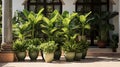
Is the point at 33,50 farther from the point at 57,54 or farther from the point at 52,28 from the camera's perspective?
the point at 52,28

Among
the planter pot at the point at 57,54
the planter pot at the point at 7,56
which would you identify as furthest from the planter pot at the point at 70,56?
the planter pot at the point at 7,56

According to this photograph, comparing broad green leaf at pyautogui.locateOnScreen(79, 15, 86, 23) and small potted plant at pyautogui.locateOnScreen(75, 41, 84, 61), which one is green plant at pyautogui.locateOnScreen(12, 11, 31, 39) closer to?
broad green leaf at pyautogui.locateOnScreen(79, 15, 86, 23)

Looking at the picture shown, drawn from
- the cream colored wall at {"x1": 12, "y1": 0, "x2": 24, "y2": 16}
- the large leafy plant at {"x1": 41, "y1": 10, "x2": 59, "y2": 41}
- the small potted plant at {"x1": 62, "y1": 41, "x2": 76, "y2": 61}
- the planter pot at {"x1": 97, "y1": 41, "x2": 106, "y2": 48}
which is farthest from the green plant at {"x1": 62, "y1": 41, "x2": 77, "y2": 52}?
the cream colored wall at {"x1": 12, "y1": 0, "x2": 24, "y2": 16}

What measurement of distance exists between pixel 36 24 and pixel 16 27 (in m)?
0.99

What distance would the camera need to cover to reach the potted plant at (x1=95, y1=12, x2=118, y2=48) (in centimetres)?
1820

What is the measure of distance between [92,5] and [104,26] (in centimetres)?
201

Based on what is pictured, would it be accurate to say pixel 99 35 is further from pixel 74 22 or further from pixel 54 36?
pixel 54 36

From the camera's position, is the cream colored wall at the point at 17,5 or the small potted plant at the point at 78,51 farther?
the cream colored wall at the point at 17,5

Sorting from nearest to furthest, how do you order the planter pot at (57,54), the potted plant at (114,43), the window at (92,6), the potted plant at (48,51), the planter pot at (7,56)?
the potted plant at (48,51) < the planter pot at (7,56) < the planter pot at (57,54) < the potted plant at (114,43) < the window at (92,6)

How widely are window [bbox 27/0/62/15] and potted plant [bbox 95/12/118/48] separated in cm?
257

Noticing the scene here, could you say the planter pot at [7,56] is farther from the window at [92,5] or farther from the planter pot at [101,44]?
the window at [92,5]

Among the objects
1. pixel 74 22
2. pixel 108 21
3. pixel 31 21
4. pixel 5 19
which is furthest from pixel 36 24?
pixel 108 21

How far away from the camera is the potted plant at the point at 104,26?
59.7ft

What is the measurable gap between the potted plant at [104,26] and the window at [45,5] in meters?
2.57
